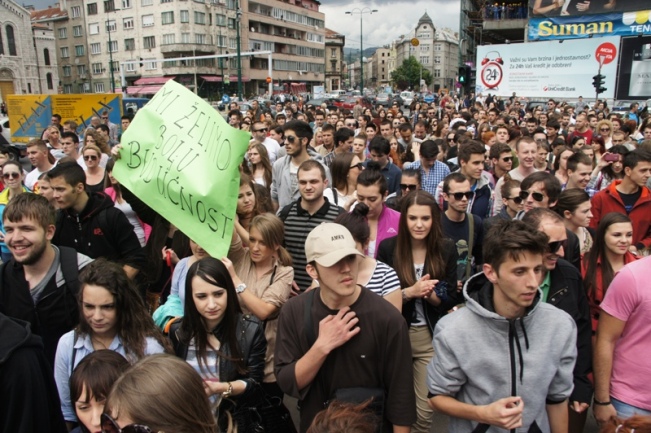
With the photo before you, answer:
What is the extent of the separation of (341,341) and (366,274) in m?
0.85

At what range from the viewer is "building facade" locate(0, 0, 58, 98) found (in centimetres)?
6725

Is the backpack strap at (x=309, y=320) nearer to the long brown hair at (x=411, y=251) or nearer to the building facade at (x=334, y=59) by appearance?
the long brown hair at (x=411, y=251)

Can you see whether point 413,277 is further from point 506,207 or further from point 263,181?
point 263,181

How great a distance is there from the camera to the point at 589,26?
36562 mm

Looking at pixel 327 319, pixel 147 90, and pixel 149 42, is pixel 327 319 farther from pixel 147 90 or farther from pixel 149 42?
pixel 149 42

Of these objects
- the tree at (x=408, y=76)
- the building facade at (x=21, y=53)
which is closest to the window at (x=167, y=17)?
the building facade at (x=21, y=53)

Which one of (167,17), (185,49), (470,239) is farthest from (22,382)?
(167,17)

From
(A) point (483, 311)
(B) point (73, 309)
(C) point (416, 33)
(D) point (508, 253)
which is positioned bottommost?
(B) point (73, 309)

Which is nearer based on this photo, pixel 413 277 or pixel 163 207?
pixel 163 207

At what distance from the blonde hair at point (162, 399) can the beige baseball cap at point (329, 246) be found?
2.67 ft

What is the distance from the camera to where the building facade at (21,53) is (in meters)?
67.2

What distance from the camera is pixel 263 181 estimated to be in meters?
7.16

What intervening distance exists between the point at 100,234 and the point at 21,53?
79.2 metres

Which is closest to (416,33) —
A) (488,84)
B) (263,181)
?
(488,84)
